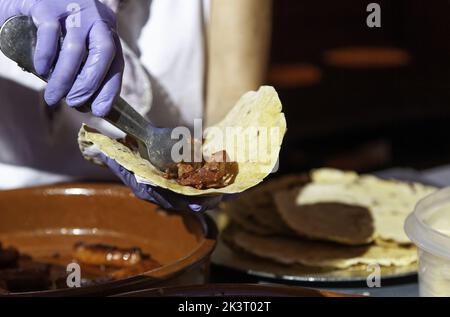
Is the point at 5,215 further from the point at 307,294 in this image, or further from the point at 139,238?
the point at 307,294

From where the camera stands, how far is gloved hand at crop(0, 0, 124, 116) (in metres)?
1.68

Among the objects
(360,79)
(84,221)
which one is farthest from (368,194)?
(360,79)

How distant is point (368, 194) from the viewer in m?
2.62

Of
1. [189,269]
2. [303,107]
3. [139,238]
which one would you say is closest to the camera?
[189,269]

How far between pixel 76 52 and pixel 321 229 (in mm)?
948

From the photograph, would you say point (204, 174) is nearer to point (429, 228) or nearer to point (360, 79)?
point (429, 228)

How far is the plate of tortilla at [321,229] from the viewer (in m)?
2.12

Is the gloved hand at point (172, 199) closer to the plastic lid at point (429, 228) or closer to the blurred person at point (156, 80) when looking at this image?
the plastic lid at point (429, 228)

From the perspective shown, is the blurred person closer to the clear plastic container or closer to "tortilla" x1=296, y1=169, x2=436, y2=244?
"tortilla" x1=296, y1=169, x2=436, y2=244

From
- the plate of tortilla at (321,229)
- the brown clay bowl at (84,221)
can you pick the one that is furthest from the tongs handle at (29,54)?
the plate of tortilla at (321,229)

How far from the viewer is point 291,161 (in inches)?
217

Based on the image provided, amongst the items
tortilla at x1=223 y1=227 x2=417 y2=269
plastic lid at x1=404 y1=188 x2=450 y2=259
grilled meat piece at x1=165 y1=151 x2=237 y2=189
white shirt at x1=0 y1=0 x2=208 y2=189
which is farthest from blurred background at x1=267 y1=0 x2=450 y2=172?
grilled meat piece at x1=165 y1=151 x2=237 y2=189

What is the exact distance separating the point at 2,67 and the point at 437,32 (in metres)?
4.50
